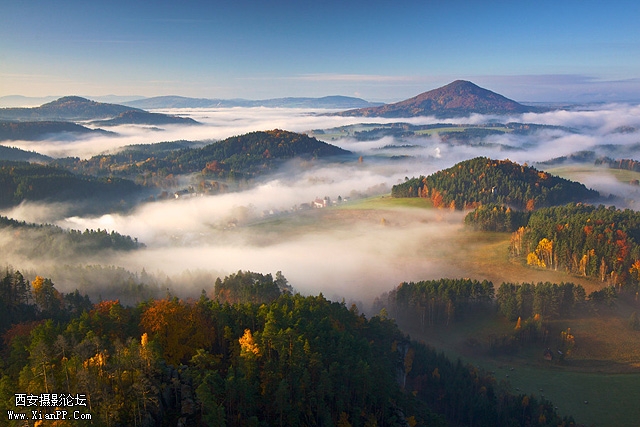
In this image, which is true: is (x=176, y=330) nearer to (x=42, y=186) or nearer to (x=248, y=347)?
(x=248, y=347)

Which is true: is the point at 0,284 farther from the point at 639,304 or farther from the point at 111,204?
the point at 111,204

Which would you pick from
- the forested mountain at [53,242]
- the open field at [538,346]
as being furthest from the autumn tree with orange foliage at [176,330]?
the forested mountain at [53,242]

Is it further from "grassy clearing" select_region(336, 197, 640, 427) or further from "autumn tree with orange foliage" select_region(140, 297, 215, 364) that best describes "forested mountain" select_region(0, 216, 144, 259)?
"grassy clearing" select_region(336, 197, 640, 427)

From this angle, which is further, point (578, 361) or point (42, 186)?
point (42, 186)

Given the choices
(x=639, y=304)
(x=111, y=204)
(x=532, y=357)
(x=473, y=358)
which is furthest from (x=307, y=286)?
(x=111, y=204)

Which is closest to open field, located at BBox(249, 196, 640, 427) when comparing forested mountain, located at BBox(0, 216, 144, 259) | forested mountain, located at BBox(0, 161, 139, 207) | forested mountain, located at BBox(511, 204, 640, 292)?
forested mountain, located at BBox(511, 204, 640, 292)

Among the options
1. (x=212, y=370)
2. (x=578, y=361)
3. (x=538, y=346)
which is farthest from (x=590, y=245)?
(x=212, y=370)
